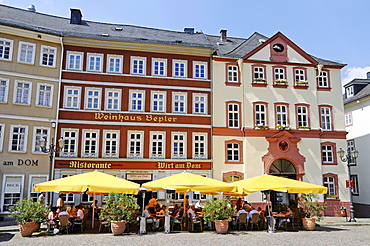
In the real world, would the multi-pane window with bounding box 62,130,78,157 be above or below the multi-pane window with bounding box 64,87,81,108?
below

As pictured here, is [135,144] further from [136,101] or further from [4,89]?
[4,89]

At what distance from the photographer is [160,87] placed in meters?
24.7

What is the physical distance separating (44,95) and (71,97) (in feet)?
5.58

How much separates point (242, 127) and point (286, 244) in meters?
12.8

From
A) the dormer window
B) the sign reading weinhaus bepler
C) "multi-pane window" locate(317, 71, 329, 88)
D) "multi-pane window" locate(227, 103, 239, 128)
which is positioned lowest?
the sign reading weinhaus bepler

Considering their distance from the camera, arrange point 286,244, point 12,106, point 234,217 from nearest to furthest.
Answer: point 286,244 < point 234,217 < point 12,106

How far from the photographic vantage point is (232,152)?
2484 cm

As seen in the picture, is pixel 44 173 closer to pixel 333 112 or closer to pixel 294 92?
pixel 294 92

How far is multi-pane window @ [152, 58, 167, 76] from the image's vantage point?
25.0 metres

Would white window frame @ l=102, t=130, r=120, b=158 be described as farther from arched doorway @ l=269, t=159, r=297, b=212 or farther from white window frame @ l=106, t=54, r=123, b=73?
arched doorway @ l=269, t=159, r=297, b=212

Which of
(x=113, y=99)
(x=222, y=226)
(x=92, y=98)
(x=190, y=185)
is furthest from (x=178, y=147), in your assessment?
(x=222, y=226)

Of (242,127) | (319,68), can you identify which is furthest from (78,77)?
(319,68)

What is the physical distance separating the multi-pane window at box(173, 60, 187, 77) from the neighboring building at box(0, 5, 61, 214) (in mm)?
8143

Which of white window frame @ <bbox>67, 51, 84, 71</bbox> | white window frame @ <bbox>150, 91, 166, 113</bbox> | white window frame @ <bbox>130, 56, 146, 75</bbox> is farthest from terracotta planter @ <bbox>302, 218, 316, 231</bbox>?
white window frame @ <bbox>67, 51, 84, 71</bbox>
